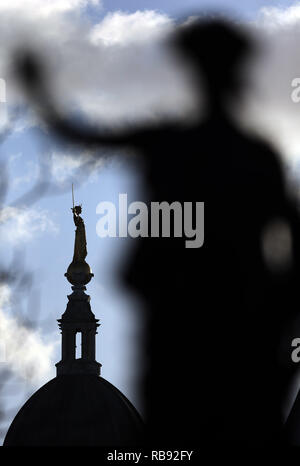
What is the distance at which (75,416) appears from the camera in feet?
190

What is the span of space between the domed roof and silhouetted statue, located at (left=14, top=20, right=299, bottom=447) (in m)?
19.3

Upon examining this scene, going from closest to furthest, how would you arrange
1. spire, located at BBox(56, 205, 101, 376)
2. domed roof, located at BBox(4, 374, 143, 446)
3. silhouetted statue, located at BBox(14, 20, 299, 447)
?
silhouetted statue, located at BBox(14, 20, 299, 447)
domed roof, located at BBox(4, 374, 143, 446)
spire, located at BBox(56, 205, 101, 376)

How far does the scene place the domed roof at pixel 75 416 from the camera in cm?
5656

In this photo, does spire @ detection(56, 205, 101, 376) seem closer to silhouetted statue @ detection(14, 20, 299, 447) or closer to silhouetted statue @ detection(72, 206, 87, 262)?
silhouetted statue @ detection(72, 206, 87, 262)

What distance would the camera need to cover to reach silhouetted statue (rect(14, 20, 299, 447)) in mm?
33375

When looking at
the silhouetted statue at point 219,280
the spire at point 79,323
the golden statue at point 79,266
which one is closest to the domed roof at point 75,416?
the spire at point 79,323

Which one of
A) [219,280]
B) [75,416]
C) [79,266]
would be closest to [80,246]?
[79,266]

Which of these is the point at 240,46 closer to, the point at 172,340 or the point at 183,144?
the point at 183,144

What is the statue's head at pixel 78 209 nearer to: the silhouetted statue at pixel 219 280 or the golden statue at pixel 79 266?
the golden statue at pixel 79 266

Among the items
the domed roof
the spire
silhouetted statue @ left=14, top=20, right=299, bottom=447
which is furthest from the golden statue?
silhouetted statue @ left=14, top=20, right=299, bottom=447

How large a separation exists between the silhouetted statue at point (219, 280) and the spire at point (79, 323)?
22266mm

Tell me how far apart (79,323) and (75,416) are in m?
4.20
